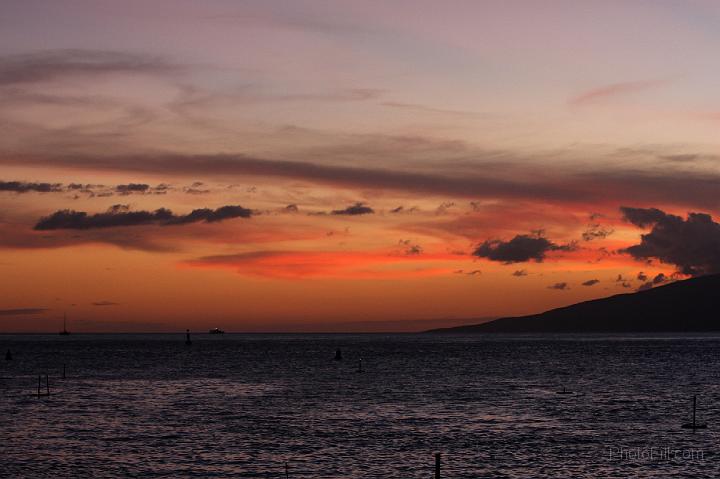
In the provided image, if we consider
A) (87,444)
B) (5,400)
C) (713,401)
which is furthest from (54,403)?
(713,401)

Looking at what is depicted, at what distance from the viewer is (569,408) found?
92000 mm

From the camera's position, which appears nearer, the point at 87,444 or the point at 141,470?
the point at 141,470

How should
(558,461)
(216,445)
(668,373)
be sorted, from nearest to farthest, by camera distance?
(558,461)
(216,445)
(668,373)

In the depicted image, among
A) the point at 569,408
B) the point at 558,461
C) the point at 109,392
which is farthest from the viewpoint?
the point at 109,392

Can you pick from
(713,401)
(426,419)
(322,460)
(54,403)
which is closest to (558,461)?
(322,460)

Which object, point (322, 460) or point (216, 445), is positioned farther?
point (216, 445)

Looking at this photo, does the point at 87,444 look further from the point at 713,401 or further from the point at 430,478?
the point at 713,401

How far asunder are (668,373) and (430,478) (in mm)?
114791

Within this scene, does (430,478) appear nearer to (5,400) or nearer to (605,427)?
(605,427)

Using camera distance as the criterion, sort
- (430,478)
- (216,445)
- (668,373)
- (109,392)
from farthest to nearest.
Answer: (668,373) < (109,392) < (216,445) < (430,478)

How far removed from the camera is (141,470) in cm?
5588

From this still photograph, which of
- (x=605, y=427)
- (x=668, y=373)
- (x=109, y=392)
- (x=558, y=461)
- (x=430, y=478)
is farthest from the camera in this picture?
(x=668, y=373)

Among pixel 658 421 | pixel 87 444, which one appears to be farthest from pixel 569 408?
pixel 87 444

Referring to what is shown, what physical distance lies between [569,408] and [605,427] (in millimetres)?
15687
